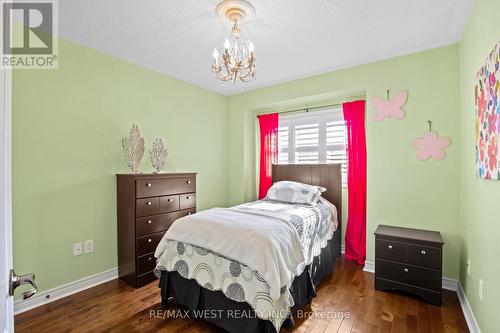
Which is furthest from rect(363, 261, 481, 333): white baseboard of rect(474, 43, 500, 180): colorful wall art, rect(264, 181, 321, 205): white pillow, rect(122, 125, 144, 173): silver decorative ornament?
rect(122, 125, 144, 173): silver decorative ornament

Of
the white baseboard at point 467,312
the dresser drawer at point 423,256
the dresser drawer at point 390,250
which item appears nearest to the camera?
the white baseboard at point 467,312

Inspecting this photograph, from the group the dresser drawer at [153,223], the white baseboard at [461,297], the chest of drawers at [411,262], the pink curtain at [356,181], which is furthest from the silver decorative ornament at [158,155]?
the white baseboard at [461,297]

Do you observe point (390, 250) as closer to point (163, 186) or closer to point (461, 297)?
point (461, 297)

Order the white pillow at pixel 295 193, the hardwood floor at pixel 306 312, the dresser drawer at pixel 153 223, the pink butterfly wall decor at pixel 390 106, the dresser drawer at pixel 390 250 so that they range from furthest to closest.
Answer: the white pillow at pixel 295 193 < the pink butterfly wall decor at pixel 390 106 < the dresser drawer at pixel 153 223 < the dresser drawer at pixel 390 250 < the hardwood floor at pixel 306 312

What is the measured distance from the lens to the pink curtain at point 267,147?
4.05m

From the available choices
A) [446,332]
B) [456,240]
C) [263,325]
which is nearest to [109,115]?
[263,325]

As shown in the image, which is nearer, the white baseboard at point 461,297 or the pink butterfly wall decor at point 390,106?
the white baseboard at point 461,297

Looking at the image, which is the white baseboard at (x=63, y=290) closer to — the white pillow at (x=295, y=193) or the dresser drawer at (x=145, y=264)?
the dresser drawer at (x=145, y=264)

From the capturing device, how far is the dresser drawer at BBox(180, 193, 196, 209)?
3.03 metres

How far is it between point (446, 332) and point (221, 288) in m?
1.73

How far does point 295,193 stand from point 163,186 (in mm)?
1659

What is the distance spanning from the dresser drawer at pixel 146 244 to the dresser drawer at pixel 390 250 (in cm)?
238

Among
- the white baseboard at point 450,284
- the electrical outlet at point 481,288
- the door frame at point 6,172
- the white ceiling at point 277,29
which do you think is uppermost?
the white ceiling at point 277,29

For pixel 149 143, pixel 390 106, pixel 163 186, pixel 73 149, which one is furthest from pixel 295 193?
pixel 73 149
